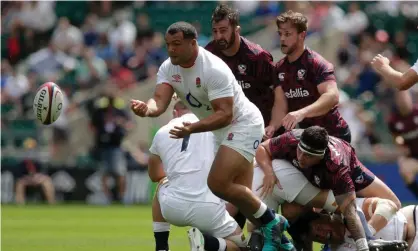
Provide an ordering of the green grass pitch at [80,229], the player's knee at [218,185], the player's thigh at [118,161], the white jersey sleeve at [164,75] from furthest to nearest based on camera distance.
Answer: the player's thigh at [118,161]
the green grass pitch at [80,229]
the white jersey sleeve at [164,75]
the player's knee at [218,185]

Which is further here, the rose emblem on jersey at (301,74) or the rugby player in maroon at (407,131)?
the rugby player in maroon at (407,131)

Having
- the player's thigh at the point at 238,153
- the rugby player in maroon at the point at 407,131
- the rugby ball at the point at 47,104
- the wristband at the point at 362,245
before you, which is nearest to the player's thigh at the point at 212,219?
the player's thigh at the point at 238,153

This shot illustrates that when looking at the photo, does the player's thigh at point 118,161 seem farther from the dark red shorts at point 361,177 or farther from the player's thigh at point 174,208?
the player's thigh at point 174,208

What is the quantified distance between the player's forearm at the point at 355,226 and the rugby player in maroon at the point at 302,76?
1.26m

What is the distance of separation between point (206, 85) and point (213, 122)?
0.41m

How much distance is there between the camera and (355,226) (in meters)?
9.30

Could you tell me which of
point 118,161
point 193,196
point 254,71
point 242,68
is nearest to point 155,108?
point 193,196

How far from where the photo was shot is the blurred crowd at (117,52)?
20453 millimetres

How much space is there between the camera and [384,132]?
64.9ft

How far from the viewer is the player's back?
938cm

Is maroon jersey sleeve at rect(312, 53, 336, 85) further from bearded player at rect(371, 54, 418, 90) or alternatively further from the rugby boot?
the rugby boot

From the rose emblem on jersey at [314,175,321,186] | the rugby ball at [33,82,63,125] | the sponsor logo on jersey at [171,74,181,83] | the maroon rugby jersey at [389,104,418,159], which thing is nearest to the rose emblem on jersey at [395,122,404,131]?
the maroon rugby jersey at [389,104,418,159]

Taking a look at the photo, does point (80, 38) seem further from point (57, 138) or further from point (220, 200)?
point (220, 200)

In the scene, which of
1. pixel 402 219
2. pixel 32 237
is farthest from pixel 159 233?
pixel 32 237
